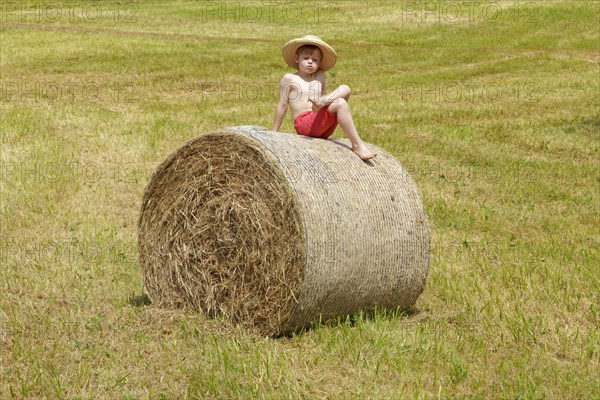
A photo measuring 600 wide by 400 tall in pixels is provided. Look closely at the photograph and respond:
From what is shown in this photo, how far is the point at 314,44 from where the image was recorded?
785cm

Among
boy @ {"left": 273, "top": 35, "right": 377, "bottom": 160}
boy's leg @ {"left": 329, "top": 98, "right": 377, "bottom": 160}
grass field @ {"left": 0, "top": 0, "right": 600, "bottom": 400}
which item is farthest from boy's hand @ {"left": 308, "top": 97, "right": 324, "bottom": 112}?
grass field @ {"left": 0, "top": 0, "right": 600, "bottom": 400}

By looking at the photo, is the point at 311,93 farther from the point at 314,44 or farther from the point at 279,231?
the point at 279,231

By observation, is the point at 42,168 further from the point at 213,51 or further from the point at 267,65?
the point at 213,51

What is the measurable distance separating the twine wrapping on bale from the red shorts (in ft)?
0.49

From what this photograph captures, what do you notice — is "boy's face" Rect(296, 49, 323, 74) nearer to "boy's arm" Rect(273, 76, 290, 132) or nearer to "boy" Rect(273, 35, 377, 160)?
"boy" Rect(273, 35, 377, 160)

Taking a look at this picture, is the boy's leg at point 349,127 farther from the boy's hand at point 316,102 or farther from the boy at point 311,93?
the boy's hand at point 316,102

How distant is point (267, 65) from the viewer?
27359 millimetres

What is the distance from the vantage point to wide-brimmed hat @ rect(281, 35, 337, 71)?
25.6 ft

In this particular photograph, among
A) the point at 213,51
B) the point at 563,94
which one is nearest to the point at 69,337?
the point at 563,94

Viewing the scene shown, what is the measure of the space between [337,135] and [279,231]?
998 cm

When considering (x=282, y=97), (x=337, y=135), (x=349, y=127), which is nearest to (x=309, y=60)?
(x=282, y=97)

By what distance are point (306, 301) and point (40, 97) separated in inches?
605

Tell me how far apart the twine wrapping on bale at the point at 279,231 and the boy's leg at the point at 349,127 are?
0.07 metres

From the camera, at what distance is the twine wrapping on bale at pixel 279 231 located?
21.6ft
